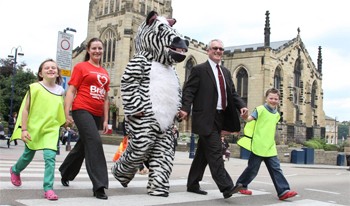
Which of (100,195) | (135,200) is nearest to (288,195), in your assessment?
(135,200)

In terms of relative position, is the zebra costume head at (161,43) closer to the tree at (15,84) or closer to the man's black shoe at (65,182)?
the man's black shoe at (65,182)

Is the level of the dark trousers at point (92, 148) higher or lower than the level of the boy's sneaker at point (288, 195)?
higher

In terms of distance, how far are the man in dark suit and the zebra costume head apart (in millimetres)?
465

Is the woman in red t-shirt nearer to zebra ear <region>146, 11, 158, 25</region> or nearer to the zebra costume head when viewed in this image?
the zebra costume head

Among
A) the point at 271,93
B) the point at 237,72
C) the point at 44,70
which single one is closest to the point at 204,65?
the point at 271,93

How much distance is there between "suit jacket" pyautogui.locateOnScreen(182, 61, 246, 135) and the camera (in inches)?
207

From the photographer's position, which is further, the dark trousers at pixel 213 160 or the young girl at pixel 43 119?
the dark trousers at pixel 213 160

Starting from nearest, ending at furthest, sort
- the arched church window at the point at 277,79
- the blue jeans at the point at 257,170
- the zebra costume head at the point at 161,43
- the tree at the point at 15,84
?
the zebra costume head at the point at 161,43 < the blue jeans at the point at 257,170 < the tree at the point at 15,84 < the arched church window at the point at 277,79

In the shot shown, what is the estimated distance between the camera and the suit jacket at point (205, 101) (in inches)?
207

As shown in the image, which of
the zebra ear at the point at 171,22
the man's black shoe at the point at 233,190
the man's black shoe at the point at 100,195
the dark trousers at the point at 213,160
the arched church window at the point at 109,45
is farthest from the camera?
the arched church window at the point at 109,45

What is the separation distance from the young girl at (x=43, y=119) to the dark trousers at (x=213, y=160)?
1918mm

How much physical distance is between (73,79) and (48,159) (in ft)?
3.55

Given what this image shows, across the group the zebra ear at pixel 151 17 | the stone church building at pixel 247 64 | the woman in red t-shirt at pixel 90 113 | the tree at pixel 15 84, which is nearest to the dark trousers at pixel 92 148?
the woman in red t-shirt at pixel 90 113

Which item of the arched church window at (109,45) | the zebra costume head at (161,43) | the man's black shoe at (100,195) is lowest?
the man's black shoe at (100,195)
